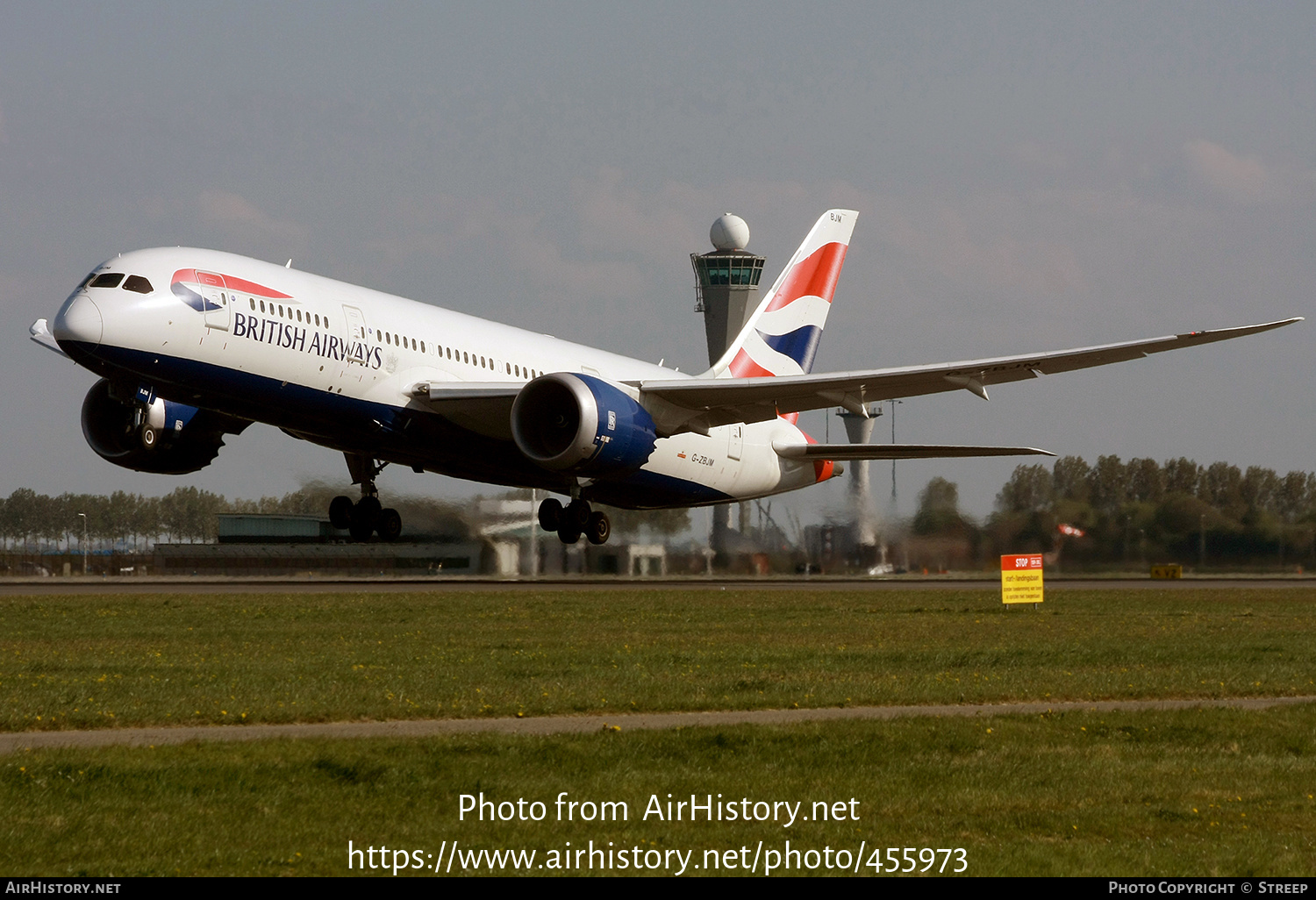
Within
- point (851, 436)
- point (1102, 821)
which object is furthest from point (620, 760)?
point (851, 436)

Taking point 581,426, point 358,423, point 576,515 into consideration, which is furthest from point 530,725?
point 576,515

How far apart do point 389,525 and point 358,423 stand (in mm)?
7403

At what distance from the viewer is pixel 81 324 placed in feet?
83.7

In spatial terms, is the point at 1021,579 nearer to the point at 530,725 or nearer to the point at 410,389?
the point at 410,389

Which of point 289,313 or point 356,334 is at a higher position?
point 289,313

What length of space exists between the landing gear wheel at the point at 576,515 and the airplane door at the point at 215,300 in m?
10.4

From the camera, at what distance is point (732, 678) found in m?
19.9

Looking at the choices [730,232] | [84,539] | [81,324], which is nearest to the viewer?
[81,324]

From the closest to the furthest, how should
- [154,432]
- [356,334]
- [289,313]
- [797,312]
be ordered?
[289,313], [356,334], [154,432], [797,312]

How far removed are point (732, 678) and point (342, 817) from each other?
958 cm

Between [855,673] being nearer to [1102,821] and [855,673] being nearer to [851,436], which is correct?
[1102,821]

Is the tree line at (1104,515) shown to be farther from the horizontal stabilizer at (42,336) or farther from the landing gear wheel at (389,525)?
the horizontal stabilizer at (42,336)

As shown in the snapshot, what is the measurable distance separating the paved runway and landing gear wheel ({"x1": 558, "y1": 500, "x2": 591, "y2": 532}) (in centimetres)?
952

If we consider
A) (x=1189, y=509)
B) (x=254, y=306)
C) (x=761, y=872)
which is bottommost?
(x=761, y=872)
